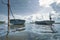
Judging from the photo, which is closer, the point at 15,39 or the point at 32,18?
the point at 15,39

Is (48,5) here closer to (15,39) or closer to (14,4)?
(14,4)

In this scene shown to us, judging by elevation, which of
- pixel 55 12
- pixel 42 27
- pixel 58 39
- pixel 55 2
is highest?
pixel 55 2

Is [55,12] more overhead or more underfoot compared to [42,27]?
more overhead

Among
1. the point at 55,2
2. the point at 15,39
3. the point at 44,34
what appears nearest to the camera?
the point at 15,39

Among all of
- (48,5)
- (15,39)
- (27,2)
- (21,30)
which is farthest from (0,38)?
(48,5)

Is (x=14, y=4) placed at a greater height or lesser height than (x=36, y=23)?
greater

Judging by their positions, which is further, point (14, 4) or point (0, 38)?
point (14, 4)

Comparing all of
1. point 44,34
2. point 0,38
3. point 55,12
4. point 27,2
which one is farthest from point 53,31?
point 0,38

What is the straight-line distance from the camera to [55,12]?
4461 millimetres

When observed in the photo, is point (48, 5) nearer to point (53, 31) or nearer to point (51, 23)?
point (51, 23)

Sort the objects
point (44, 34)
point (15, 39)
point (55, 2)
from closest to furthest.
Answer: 1. point (15, 39)
2. point (55, 2)
3. point (44, 34)

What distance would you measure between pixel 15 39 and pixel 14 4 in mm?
1039

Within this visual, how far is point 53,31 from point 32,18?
35.6 inches

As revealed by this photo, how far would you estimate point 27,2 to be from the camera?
450cm
